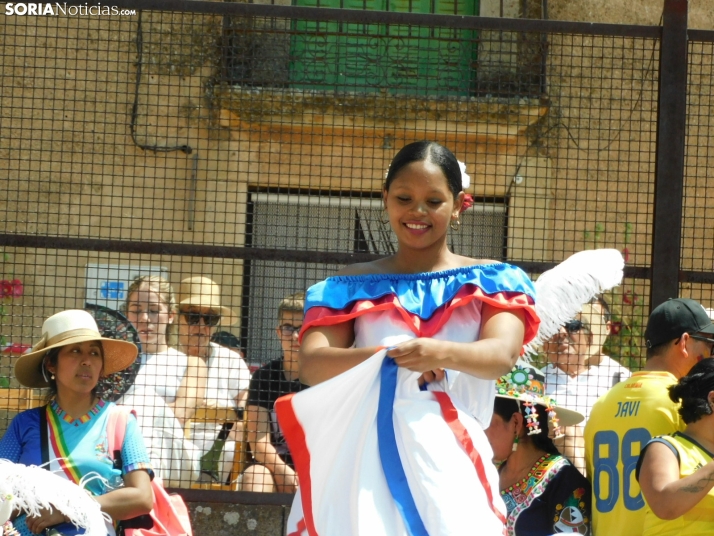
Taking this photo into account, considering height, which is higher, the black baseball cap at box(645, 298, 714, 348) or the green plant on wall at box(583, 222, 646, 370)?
the black baseball cap at box(645, 298, 714, 348)

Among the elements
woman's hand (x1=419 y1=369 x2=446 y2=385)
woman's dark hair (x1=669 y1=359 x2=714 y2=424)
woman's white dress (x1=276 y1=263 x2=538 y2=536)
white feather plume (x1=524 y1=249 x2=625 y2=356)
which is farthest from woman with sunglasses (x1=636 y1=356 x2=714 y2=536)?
woman's hand (x1=419 y1=369 x2=446 y2=385)

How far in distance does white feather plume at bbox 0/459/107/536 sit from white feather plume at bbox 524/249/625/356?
5.11 ft

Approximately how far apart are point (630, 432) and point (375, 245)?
197 centimetres

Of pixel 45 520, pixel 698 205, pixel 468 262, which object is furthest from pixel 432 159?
pixel 698 205

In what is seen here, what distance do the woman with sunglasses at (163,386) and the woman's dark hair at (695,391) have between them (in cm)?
232

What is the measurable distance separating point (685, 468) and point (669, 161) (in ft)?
6.37

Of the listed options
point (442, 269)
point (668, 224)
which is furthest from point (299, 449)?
point (668, 224)

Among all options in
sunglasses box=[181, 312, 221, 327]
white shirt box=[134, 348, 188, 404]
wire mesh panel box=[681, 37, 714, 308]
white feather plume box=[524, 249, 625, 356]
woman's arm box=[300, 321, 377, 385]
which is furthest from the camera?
wire mesh panel box=[681, 37, 714, 308]

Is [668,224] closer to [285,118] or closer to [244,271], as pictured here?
[244,271]

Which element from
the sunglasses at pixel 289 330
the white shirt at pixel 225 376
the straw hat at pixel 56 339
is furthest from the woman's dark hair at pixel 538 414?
the straw hat at pixel 56 339

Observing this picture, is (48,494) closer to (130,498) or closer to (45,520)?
(45,520)

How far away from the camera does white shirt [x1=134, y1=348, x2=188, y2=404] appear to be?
521 centimetres

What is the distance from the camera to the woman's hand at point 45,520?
12.6 feet

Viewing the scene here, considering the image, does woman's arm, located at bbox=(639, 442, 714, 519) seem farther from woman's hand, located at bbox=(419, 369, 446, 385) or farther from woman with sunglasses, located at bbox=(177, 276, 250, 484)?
woman with sunglasses, located at bbox=(177, 276, 250, 484)
